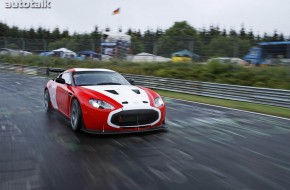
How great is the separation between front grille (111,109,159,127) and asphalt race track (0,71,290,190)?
26 cm

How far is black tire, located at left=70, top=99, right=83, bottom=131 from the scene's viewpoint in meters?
6.55

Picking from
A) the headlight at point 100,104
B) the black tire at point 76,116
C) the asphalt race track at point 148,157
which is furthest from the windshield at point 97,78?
the headlight at point 100,104

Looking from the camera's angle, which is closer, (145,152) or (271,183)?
(271,183)

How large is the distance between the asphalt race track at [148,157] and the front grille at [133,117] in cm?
26

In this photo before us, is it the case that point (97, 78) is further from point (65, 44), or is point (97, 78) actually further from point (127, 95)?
point (65, 44)

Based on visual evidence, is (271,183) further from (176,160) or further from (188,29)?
(188,29)

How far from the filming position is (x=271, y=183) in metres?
3.99

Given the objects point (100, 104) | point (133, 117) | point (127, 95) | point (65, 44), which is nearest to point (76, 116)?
point (100, 104)

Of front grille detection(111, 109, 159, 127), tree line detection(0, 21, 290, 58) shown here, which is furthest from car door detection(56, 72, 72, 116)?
tree line detection(0, 21, 290, 58)

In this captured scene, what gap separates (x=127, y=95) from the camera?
657cm

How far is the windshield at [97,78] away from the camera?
7.48 meters

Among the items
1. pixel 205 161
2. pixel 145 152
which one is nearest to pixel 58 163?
pixel 145 152

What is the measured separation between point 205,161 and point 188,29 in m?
72.3

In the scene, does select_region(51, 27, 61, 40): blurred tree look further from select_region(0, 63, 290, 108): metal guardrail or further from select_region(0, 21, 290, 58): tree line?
select_region(0, 63, 290, 108): metal guardrail
